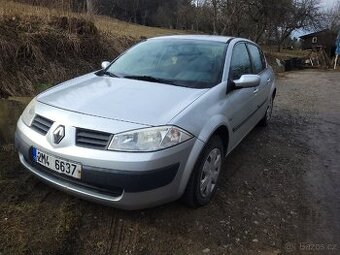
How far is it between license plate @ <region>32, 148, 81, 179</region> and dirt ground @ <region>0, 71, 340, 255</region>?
1.61ft

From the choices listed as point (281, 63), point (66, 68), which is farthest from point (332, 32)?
point (66, 68)

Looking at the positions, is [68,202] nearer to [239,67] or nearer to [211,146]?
[211,146]

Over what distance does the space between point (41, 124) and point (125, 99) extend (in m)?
0.76

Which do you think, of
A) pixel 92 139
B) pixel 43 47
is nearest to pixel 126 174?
pixel 92 139

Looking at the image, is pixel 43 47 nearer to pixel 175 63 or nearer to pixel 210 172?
pixel 175 63

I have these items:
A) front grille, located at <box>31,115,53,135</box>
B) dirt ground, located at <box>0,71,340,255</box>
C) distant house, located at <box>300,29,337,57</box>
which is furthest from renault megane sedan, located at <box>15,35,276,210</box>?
distant house, located at <box>300,29,337,57</box>

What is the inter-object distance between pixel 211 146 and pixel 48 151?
4.79 ft

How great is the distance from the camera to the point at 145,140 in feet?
10.2

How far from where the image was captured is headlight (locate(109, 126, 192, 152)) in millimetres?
3070

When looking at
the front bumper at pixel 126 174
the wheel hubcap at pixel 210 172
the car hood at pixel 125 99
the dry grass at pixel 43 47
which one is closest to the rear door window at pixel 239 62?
the car hood at pixel 125 99

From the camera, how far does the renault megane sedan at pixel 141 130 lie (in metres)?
3.07

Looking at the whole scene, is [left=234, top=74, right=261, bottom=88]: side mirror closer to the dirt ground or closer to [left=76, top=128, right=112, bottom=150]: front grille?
the dirt ground

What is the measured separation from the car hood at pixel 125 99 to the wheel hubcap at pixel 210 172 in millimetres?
612

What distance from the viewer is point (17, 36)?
7762 mm
